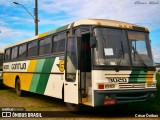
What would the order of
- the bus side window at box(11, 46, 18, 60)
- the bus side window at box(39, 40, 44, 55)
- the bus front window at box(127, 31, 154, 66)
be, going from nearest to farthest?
the bus front window at box(127, 31, 154, 66) → the bus side window at box(39, 40, 44, 55) → the bus side window at box(11, 46, 18, 60)

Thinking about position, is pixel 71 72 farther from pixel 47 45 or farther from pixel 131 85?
pixel 47 45

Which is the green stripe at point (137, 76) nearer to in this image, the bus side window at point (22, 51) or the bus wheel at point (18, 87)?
the bus side window at point (22, 51)

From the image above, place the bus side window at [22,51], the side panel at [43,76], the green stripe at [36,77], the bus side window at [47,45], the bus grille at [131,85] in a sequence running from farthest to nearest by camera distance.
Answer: the bus side window at [22,51] < the green stripe at [36,77] < the bus side window at [47,45] < the side panel at [43,76] < the bus grille at [131,85]

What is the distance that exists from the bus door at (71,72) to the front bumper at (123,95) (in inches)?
39.1

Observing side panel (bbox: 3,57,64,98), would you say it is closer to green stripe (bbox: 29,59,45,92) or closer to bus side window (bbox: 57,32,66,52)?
green stripe (bbox: 29,59,45,92)

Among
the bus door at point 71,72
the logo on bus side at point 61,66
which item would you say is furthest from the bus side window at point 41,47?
the bus door at point 71,72

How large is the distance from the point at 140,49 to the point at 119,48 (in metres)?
0.93

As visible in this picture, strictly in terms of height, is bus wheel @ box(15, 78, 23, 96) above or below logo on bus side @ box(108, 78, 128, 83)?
below

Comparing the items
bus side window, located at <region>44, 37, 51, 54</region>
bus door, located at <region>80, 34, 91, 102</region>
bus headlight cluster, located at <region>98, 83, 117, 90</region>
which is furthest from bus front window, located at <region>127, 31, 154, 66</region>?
bus side window, located at <region>44, 37, 51, 54</region>

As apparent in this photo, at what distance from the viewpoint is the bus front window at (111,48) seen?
32.1ft

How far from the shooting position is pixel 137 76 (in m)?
10.3

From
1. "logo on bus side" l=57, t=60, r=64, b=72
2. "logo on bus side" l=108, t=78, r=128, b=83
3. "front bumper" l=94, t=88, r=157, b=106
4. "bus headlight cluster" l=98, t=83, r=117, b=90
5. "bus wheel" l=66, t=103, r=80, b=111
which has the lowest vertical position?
"bus wheel" l=66, t=103, r=80, b=111

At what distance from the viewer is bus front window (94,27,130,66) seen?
9790 mm

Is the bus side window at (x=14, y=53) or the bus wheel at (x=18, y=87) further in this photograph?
the bus side window at (x=14, y=53)
